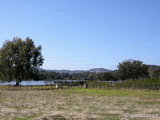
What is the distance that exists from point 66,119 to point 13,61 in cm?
4599

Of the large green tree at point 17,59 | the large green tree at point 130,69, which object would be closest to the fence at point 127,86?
the large green tree at point 17,59

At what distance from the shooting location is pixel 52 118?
1135 cm

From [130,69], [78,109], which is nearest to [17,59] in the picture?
[78,109]

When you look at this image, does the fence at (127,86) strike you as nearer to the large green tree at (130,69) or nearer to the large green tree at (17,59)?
the large green tree at (17,59)

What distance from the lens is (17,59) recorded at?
2160 inches

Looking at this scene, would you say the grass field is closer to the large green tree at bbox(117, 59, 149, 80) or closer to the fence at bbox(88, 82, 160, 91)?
the fence at bbox(88, 82, 160, 91)

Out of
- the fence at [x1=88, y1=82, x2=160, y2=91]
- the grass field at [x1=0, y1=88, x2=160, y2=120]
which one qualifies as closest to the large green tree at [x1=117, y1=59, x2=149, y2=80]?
the fence at [x1=88, y1=82, x2=160, y2=91]

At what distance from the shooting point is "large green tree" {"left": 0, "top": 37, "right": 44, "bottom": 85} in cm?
5391

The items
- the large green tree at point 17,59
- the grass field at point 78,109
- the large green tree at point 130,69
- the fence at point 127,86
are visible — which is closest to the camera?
the grass field at point 78,109

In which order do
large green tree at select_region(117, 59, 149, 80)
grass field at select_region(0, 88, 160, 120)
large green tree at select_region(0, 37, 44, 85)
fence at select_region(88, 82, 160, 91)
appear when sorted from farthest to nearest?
large green tree at select_region(117, 59, 149, 80)
large green tree at select_region(0, 37, 44, 85)
fence at select_region(88, 82, 160, 91)
grass field at select_region(0, 88, 160, 120)

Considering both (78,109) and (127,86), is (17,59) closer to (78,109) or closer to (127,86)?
(127,86)

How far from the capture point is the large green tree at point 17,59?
177ft

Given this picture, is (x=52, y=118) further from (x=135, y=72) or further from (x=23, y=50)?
(x=135, y=72)

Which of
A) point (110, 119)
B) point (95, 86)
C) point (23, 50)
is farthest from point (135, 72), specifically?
point (110, 119)
